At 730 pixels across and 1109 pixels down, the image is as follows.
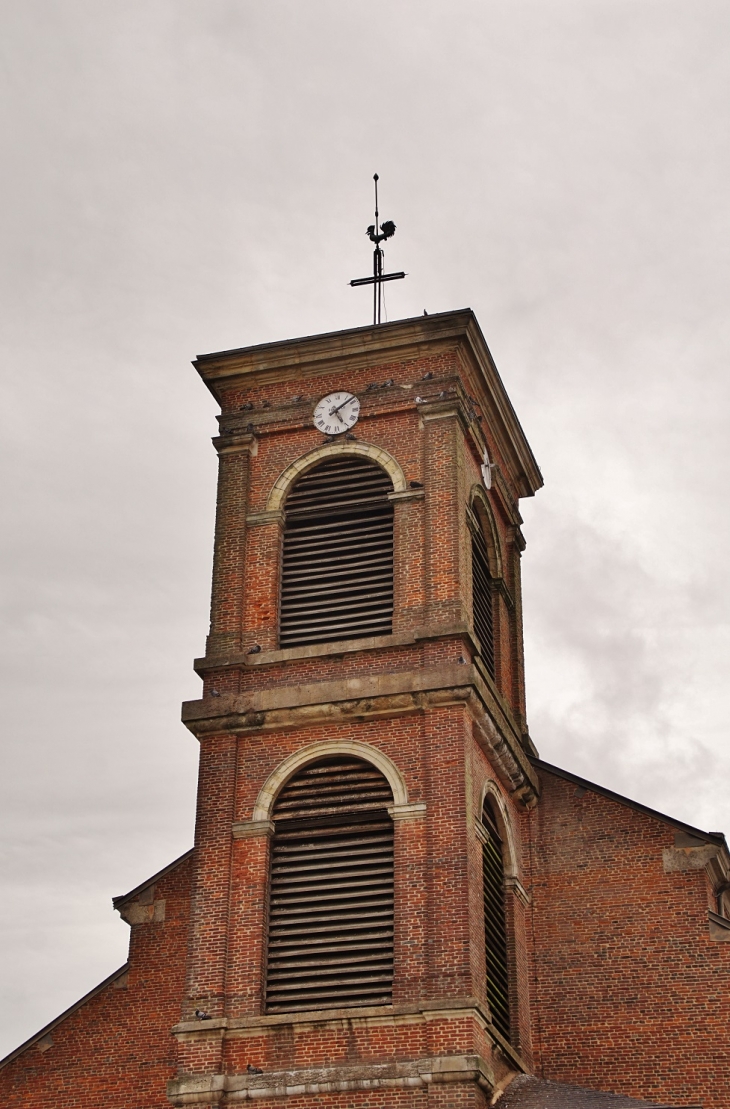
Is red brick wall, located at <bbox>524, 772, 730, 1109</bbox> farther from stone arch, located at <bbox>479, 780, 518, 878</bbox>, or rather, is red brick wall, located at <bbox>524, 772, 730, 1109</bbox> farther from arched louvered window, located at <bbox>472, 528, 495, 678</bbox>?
arched louvered window, located at <bbox>472, 528, 495, 678</bbox>

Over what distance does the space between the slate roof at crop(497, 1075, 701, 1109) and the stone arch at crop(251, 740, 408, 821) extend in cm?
420

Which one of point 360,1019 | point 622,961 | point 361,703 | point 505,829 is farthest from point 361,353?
point 360,1019

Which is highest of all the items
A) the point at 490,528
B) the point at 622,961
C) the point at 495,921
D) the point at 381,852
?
the point at 490,528

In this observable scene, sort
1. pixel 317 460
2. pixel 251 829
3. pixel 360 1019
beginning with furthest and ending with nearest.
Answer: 1. pixel 317 460
2. pixel 251 829
3. pixel 360 1019

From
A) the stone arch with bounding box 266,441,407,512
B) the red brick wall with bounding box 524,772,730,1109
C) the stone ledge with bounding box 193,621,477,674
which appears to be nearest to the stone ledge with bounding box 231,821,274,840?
the stone ledge with bounding box 193,621,477,674

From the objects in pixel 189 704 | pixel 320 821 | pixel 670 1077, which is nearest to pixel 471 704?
pixel 320 821

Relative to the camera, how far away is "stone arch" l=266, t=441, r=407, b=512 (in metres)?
25.0

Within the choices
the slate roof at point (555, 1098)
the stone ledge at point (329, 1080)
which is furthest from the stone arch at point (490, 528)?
the stone ledge at point (329, 1080)

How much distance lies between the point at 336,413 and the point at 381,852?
7.22 metres

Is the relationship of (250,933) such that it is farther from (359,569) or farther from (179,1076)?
(359,569)

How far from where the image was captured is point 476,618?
24.8 meters

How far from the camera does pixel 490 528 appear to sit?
87.5ft

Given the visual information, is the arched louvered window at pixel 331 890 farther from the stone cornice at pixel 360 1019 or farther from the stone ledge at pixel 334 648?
the stone ledge at pixel 334 648

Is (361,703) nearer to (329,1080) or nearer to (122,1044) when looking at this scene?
(329,1080)
